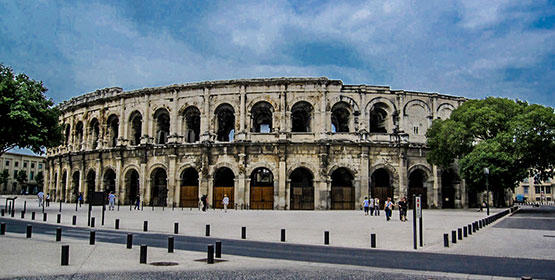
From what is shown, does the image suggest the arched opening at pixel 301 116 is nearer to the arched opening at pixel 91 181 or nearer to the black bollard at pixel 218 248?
the arched opening at pixel 91 181

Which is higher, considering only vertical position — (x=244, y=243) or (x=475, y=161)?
(x=475, y=161)

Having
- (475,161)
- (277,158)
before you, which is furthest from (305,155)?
(475,161)

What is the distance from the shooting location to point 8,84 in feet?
81.0

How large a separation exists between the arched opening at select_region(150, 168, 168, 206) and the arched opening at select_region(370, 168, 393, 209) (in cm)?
1722

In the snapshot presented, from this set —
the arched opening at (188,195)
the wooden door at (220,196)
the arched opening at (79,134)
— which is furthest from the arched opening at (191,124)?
the arched opening at (79,134)

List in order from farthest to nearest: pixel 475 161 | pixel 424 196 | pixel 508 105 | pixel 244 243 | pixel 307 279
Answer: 1. pixel 424 196
2. pixel 508 105
3. pixel 475 161
4. pixel 244 243
5. pixel 307 279

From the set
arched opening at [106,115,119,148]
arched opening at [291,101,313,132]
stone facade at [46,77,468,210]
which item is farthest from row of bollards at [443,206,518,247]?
arched opening at [106,115,119,148]

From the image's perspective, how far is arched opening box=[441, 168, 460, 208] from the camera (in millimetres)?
35125

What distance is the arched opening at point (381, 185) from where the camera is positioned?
32.9 metres

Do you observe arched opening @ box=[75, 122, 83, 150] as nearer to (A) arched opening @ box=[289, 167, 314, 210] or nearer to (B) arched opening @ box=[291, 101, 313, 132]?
(B) arched opening @ box=[291, 101, 313, 132]

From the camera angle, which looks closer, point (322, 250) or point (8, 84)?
point (322, 250)

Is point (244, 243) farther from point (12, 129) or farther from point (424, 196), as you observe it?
point (424, 196)

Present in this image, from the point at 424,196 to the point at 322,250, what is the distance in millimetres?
24222

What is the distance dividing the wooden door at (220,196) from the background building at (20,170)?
6670cm
